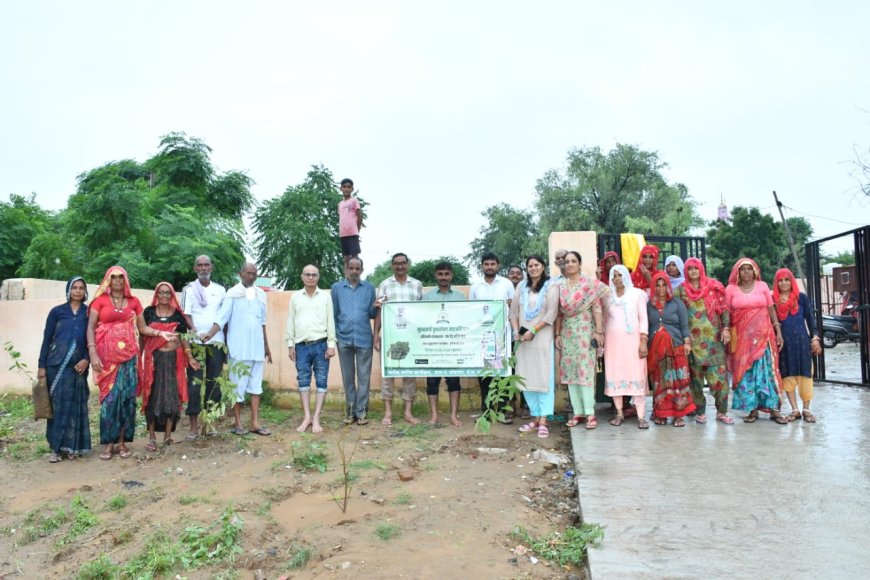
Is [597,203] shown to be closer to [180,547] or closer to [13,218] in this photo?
[13,218]

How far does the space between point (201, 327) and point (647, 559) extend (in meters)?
4.46

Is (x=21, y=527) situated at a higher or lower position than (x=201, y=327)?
lower

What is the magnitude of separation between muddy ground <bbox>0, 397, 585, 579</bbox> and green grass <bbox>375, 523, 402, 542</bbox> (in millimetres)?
22

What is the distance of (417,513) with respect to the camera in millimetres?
3725

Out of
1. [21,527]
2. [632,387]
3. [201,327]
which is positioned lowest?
[21,527]

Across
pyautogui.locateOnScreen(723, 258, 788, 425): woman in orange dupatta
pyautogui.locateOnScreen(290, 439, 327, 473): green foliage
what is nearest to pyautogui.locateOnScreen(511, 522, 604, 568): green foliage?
pyautogui.locateOnScreen(290, 439, 327, 473): green foliage

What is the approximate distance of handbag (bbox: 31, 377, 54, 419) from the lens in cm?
545

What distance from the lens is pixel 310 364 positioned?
247 inches

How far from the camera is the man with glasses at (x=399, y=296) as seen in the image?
643 centimetres

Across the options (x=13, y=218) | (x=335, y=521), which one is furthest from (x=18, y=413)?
(x=13, y=218)

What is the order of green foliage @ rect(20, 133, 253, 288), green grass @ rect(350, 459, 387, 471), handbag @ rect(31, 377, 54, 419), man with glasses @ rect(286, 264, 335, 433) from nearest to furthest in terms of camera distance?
green grass @ rect(350, 459, 387, 471) < handbag @ rect(31, 377, 54, 419) < man with glasses @ rect(286, 264, 335, 433) < green foliage @ rect(20, 133, 253, 288)

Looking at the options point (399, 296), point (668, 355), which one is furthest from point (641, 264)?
point (399, 296)

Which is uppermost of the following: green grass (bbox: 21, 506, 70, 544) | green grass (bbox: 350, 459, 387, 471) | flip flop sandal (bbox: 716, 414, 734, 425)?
flip flop sandal (bbox: 716, 414, 734, 425)

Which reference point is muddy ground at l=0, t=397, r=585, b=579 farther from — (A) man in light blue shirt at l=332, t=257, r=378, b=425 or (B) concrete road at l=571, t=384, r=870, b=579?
(A) man in light blue shirt at l=332, t=257, r=378, b=425
